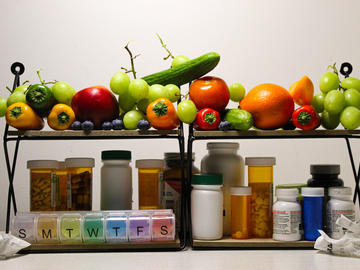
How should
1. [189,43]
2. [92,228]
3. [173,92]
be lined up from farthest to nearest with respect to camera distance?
[189,43] → [173,92] → [92,228]

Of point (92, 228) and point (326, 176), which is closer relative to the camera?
point (92, 228)

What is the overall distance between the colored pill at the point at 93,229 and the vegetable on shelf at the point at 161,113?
0.91 ft

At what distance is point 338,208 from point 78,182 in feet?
2.20

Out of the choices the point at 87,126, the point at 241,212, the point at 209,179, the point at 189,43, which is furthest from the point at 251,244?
the point at 189,43

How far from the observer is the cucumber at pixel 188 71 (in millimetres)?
1143

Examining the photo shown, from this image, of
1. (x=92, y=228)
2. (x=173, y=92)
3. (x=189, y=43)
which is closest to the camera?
(x=92, y=228)

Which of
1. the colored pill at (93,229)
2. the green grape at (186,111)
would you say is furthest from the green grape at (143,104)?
the colored pill at (93,229)

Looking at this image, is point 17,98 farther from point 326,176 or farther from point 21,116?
point 326,176

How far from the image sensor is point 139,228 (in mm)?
1053

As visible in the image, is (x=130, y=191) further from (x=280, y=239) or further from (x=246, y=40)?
(x=246, y=40)

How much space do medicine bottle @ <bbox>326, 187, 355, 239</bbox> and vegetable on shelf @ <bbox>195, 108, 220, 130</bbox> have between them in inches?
13.3

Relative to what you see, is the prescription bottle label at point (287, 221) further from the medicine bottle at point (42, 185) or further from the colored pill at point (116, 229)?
the medicine bottle at point (42, 185)

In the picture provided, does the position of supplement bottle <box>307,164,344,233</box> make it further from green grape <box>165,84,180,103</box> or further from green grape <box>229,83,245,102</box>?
green grape <box>165,84,180,103</box>

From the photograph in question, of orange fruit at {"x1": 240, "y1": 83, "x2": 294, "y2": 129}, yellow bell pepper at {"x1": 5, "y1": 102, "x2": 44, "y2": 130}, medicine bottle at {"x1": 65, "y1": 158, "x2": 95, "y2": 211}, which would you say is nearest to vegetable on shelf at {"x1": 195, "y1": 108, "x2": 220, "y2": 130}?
orange fruit at {"x1": 240, "y1": 83, "x2": 294, "y2": 129}
